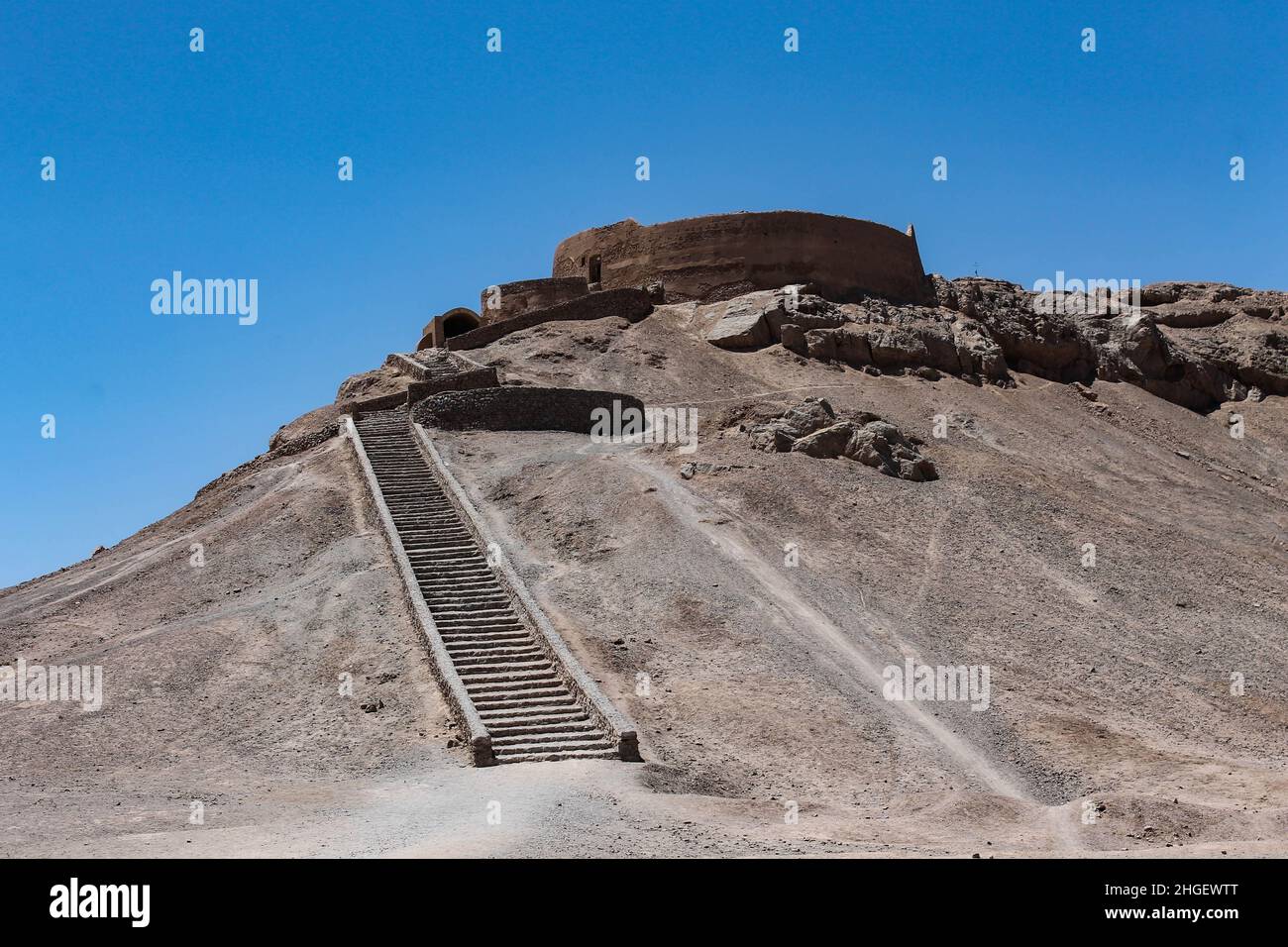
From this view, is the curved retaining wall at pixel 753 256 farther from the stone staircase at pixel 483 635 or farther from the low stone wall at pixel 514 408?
the stone staircase at pixel 483 635

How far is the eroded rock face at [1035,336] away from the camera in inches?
1373

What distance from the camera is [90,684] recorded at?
56.9 feet

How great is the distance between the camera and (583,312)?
35.8m

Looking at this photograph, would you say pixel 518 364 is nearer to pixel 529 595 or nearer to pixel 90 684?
pixel 529 595

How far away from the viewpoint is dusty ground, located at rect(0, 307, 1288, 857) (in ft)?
41.2

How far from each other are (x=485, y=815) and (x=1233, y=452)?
1178 inches

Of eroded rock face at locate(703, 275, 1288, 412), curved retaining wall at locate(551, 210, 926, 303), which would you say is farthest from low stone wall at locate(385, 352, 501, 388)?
curved retaining wall at locate(551, 210, 926, 303)

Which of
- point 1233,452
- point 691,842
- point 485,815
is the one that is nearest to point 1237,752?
point 691,842

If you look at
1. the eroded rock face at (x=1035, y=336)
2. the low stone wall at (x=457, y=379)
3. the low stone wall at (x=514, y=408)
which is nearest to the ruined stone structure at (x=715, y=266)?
the eroded rock face at (x=1035, y=336)

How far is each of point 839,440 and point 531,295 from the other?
1346 cm

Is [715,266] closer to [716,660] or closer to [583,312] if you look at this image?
[583,312]

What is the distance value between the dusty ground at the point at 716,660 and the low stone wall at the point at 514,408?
26.6 inches

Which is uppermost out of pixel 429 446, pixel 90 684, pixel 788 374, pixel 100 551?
pixel 788 374

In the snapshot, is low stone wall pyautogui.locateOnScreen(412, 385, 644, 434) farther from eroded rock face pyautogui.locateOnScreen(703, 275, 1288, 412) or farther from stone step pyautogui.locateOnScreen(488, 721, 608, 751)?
stone step pyautogui.locateOnScreen(488, 721, 608, 751)
